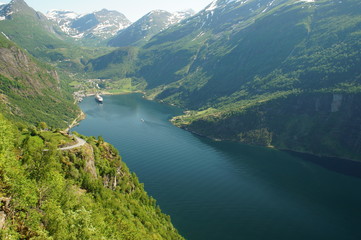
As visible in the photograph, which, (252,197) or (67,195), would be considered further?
(252,197)

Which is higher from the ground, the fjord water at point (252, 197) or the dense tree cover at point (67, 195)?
the dense tree cover at point (67, 195)

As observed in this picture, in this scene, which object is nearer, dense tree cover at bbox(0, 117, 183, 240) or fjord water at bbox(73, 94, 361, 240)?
dense tree cover at bbox(0, 117, 183, 240)

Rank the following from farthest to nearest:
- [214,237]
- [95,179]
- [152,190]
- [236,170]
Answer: [236,170] < [152,190] < [214,237] < [95,179]

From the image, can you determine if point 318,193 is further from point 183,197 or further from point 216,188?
point 183,197

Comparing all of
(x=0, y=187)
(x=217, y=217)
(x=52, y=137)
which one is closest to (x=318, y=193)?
(x=217, y=217)

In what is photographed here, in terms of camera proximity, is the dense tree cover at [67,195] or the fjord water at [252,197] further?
the fjord water at [252,197]

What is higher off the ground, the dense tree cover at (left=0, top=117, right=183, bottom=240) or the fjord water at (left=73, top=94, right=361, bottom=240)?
the dense tree cover at (left=0, top=117, right=183, bottom=240)

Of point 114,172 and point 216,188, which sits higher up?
point 114,172

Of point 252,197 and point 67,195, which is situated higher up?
point 67,195
